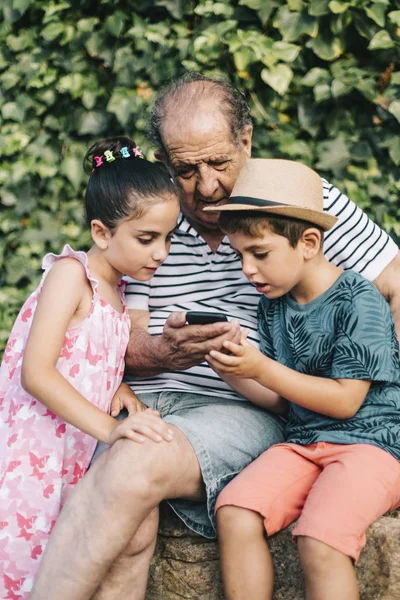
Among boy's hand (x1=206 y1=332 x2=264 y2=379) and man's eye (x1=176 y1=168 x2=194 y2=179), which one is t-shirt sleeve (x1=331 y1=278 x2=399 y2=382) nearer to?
boy's hand (x1=206 y1=332 x2=264 y2=379)

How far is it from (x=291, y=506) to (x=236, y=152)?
1.23 m

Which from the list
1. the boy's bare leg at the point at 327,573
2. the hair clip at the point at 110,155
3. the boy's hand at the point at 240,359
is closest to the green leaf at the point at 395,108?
the hair clip at the point at 110,155

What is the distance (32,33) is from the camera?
13.1ft

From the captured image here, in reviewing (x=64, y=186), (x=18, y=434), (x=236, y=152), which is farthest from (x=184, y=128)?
(x=64, y=186)

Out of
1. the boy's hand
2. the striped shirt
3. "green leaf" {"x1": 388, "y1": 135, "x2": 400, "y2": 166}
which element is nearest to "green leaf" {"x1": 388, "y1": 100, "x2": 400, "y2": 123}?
"green leaf" {"x1": 388, "y1": 135, "x2": 400, "y2": 166}

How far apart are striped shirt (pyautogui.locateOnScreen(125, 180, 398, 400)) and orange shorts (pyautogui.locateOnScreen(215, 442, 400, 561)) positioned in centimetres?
43

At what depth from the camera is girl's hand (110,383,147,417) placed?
259 cm

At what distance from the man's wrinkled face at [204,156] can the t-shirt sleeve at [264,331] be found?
1.19ft

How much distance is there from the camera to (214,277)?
2.82 metres

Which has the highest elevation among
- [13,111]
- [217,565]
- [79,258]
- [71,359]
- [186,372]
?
[79,258]

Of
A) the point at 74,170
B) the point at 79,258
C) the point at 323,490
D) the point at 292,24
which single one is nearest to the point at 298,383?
the point at 323,490

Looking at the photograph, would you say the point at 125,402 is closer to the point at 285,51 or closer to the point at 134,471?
the point at 134,471

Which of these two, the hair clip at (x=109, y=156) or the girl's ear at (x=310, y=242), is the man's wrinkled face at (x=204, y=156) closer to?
the hair clip at (x=109, y=156)

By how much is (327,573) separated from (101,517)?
599 millimetres
